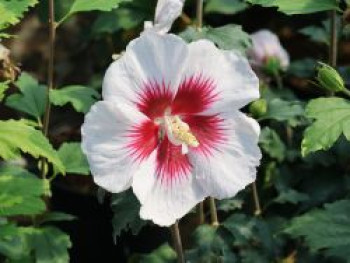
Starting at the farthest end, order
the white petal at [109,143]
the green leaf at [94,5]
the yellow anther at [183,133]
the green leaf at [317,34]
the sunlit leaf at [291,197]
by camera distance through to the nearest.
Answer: the green leaf at [317,34] < the sunlit leaf at [291,197] < the green leaf at [94,5] < the yellow anther at [183,133] < the white petal at [109,143]

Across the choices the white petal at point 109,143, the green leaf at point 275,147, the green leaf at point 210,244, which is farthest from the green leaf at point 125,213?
the green leaf at point 275,147

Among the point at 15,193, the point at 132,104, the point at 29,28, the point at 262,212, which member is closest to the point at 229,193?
the point at 132,104

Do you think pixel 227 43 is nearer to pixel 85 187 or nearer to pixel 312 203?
pixel 312 203

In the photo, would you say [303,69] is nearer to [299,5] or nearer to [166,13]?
[299,5]

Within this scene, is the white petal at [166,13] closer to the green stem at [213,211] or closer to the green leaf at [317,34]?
the green stem at [213,211]

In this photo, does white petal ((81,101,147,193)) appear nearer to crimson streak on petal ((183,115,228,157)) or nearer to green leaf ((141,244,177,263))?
crimson streak on petal ((183,115,228,157))

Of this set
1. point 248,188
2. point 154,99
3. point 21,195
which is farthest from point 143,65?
point 248,188

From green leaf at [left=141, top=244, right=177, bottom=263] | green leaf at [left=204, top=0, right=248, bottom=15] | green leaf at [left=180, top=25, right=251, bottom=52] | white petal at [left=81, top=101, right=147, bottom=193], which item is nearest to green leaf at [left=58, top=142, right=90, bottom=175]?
green leaf at [left=141, top=244, right=177, bottom=263]
